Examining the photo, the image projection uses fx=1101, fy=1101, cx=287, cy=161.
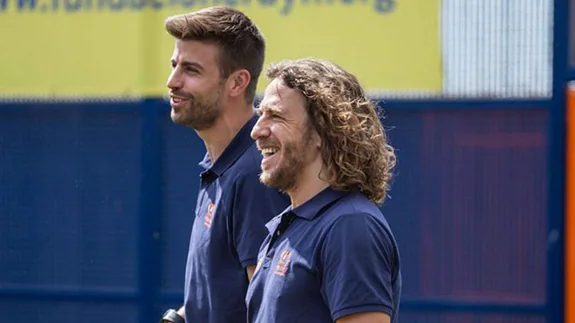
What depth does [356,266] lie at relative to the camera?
8.49 feet

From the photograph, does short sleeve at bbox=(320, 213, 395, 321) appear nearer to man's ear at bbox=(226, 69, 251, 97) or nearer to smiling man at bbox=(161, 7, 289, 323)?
smiling man at bbox=(161, 7, 289, 323)

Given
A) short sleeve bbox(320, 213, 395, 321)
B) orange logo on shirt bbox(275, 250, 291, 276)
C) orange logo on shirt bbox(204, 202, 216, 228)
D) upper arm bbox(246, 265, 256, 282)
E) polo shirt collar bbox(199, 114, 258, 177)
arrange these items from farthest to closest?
polo shirt collar bbox(199, 114, 258, 177)
orange logo on shirt bbox(204, 202, 216, 228)
upper arm bbox(246, 265, 256, 282)
orange logo on shirt bbox(275, 250, 291, 276)
short sleeve bbox(320, 213, 395, 321)

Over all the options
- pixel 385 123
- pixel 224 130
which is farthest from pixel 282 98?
pixel 385 123

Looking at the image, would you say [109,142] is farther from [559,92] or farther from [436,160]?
[559,92]

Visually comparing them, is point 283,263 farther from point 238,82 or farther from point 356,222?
point 238,82

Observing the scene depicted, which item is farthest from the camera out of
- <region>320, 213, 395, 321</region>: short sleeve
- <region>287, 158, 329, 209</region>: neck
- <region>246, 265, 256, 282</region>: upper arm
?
<region>246, 265, 256, 282</region>: upper arm

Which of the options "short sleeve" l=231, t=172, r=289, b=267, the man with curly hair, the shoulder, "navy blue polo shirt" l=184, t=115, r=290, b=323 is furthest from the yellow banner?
the shoulder

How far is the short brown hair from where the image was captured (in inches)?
142

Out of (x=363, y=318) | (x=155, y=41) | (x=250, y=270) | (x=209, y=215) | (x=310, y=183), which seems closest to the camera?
(x=363, y=318)

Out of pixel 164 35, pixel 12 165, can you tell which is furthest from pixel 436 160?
pixel 12 165

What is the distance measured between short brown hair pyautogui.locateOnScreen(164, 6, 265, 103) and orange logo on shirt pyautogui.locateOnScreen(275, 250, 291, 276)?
103 cm

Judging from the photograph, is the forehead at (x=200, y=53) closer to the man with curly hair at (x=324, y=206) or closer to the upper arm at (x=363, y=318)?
the man with curly hair at (x=324, y=206)

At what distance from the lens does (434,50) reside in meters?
4.85

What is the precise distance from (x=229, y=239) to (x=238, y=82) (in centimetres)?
58
